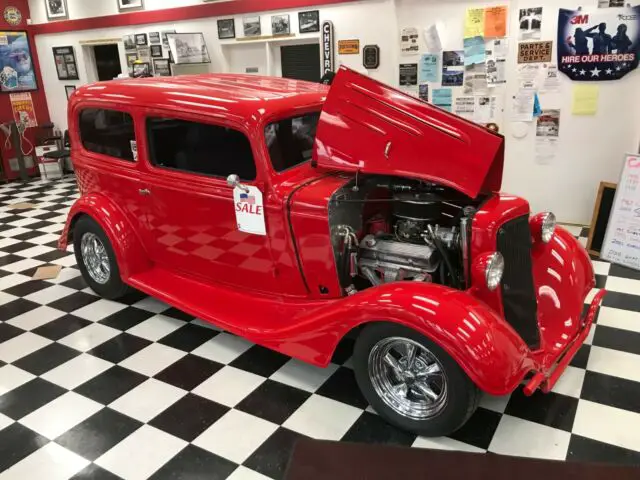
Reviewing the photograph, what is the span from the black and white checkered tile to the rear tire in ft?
0.66

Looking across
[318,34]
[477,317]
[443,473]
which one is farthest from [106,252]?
[318,34]

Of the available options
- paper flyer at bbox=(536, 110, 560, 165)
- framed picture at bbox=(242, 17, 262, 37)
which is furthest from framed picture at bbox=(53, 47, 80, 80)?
paper flyer at bbox=(536, 110, 560, 165)

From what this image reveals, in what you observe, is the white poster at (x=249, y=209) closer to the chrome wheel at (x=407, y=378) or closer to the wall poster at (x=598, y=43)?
the chrome wheel at (x=407, y=378)

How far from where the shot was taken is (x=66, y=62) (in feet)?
28.0

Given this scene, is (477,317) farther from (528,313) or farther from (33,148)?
(33,148)

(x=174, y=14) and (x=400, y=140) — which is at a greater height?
(x=174, y=14)

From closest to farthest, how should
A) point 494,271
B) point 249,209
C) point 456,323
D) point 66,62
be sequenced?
point 456,323
point 494,271
point 249,209
point 66,62

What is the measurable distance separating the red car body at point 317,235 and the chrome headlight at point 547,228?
0.06 meters

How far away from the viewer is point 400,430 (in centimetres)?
244

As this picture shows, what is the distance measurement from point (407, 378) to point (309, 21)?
15.8 ft

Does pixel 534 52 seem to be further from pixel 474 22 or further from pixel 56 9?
pixel 56 9

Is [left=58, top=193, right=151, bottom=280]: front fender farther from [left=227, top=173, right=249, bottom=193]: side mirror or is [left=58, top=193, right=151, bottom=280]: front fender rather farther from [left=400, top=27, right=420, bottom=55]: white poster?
[left=400, top=27, right=420, bottom=55]: white poster

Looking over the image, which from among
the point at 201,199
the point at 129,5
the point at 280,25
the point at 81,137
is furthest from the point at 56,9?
the point at 201,199

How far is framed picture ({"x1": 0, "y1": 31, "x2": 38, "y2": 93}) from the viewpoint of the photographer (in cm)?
826
